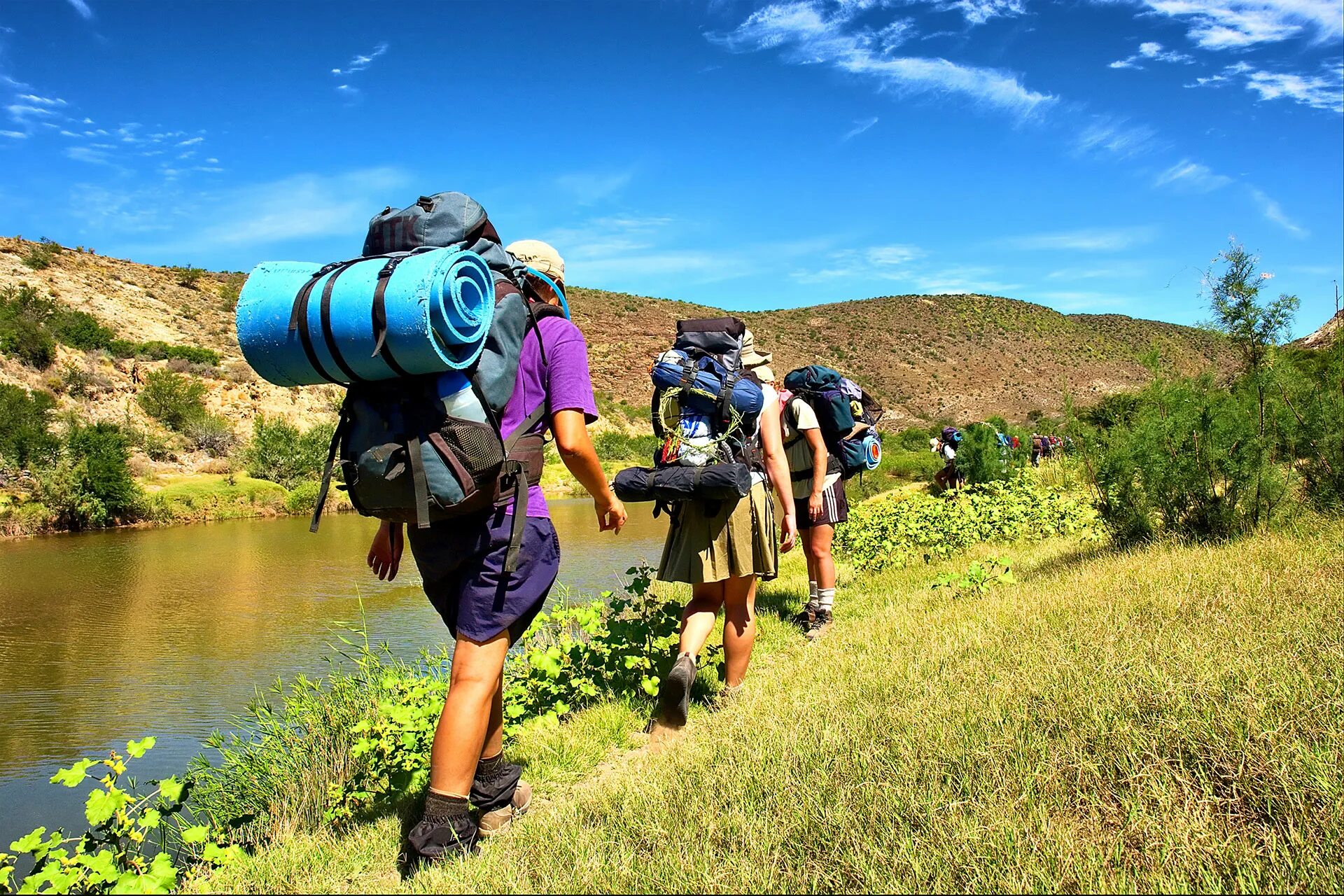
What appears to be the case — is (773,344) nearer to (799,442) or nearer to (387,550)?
(799,442)

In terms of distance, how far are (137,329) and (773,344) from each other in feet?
156

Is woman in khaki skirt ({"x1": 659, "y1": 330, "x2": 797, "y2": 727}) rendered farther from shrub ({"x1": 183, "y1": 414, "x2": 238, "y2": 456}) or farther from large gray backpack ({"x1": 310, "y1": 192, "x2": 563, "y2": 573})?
shrub ({"x1": 183, "y1": 414, "x2": 238, "y2": 456})

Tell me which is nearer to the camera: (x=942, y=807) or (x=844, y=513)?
(x=942, y=807)

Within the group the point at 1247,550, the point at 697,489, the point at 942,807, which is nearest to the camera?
the point at 942,807

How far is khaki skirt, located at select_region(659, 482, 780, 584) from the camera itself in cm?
409

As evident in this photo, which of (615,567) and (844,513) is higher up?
(844,513)

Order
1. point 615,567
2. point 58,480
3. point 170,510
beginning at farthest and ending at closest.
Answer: point 170,510 → point 58,480 → point 615,567

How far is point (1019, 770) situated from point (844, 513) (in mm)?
3580

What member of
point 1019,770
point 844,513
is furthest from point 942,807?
point 844,513

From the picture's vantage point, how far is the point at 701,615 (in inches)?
165

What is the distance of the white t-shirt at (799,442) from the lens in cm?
564

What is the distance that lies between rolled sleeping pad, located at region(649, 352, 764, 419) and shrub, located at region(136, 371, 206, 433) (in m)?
30.7

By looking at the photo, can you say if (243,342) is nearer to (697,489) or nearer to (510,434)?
(510,434)

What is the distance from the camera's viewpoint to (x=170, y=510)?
20.7m
